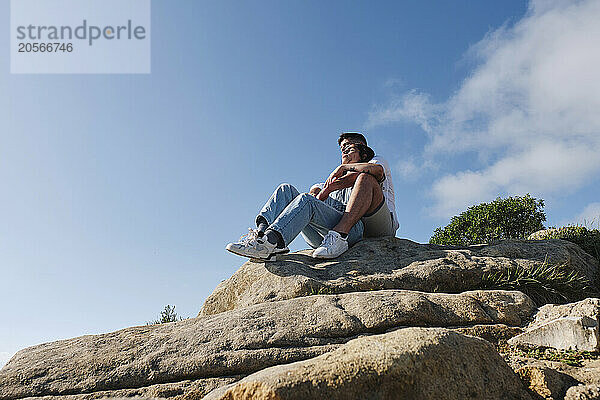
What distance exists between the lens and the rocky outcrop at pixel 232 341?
14.0 feet

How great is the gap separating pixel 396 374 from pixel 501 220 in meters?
11.4

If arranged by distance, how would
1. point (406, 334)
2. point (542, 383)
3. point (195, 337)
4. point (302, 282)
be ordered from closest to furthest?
1. point (406, 334)
2. point (542, 383)
3. point (195, 337)
4. point (302, 282)

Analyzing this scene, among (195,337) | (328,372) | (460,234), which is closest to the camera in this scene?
(328,372)

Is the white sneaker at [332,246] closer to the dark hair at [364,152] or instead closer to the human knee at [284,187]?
the human knee at [284,187]

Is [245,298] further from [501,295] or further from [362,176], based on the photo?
[501,295]

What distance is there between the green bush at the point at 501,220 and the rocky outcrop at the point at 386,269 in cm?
555

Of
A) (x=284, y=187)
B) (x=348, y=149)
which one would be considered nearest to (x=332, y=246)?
(x=284, y=187)

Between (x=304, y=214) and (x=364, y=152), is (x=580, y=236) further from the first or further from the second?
(x=304, y=214)

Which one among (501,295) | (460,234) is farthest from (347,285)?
(460,234)

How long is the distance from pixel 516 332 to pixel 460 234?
8.76 metres

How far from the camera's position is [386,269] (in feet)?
21.3

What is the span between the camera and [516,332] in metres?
4.81

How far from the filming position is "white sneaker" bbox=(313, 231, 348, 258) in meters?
6.71

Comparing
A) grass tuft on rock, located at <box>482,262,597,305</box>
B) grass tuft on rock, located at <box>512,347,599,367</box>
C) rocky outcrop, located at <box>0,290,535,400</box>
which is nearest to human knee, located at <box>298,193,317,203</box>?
rocky outcrop, located at <box>0,290,535,400</box>
